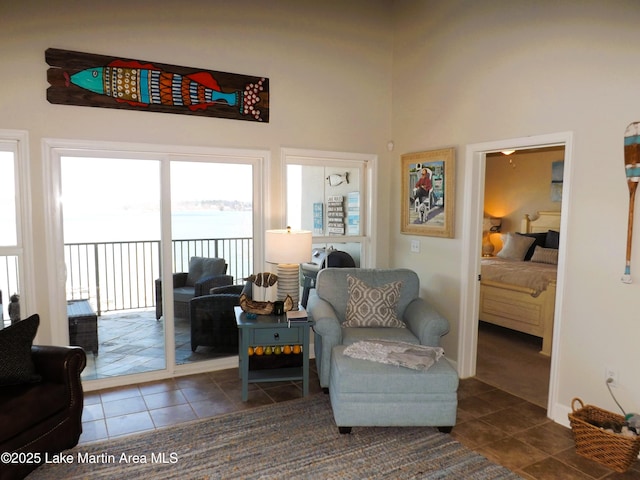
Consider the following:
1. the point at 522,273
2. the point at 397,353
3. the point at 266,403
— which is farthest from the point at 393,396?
the point at 522,273

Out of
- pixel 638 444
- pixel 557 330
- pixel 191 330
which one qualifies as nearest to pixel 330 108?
pixel 191 330

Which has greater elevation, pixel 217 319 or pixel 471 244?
pixel 471 244

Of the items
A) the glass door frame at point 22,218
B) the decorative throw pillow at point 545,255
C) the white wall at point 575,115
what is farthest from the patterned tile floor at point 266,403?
the decorative throw pillow at point 545,255

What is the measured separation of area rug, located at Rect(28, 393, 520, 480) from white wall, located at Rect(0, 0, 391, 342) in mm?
1262

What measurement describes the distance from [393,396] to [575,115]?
85.9 inches

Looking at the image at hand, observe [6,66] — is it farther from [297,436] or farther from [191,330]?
[297,436]

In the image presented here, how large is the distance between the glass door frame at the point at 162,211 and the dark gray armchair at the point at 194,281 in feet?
0.25

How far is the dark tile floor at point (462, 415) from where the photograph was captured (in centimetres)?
258

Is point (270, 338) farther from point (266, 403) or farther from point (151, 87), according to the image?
point (151, 87)

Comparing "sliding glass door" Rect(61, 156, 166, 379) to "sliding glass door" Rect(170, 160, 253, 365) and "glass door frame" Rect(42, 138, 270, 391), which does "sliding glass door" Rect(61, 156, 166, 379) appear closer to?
"glass door frame" Rect(42, 138, 270, 391)

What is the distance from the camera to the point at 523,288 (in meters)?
4.76

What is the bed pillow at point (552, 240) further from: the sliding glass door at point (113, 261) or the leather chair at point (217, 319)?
the sliding glass door at point (113, 261)

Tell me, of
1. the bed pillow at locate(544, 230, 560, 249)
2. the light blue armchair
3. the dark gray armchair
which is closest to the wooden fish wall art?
the dark gray armchair

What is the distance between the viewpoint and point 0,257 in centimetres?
317
